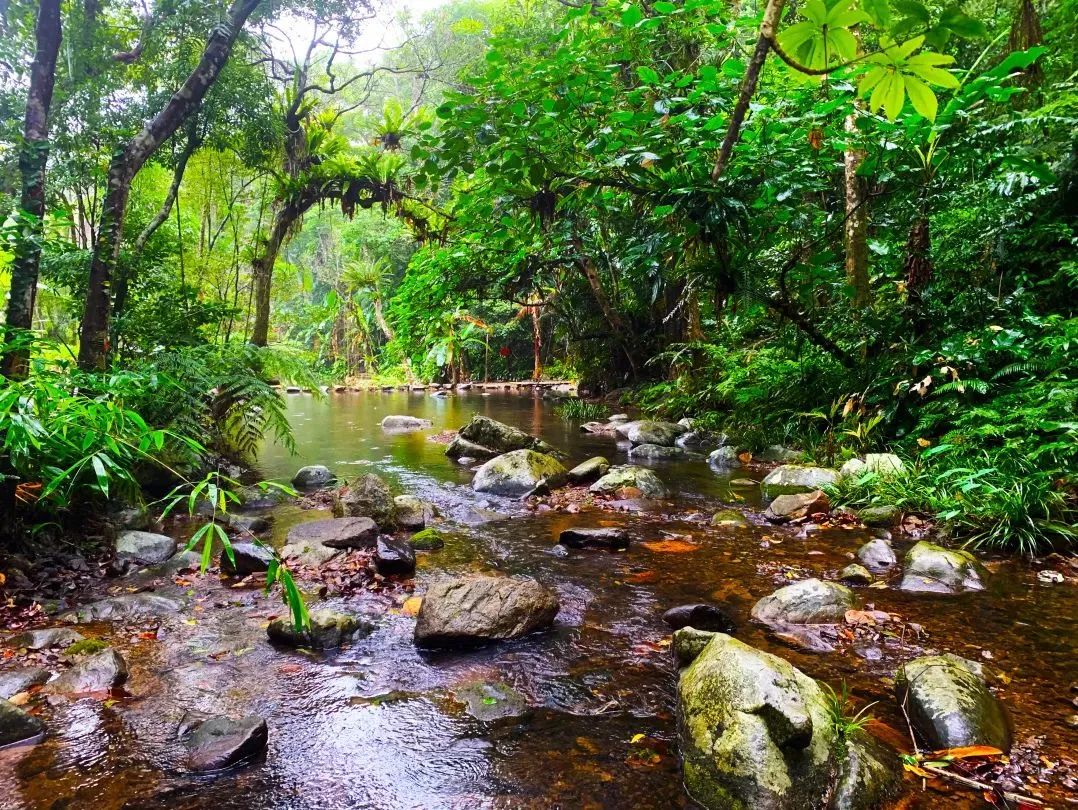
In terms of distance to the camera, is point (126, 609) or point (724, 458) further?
point (724, 458)

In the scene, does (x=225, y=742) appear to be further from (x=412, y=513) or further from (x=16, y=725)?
(x=412, y=513)

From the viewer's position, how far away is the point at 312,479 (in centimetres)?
760

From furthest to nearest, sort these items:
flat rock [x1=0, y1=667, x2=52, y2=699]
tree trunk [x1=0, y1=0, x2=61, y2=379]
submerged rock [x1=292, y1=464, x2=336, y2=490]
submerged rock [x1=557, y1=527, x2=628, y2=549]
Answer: submerged rock [x1=292, y1=464, x2=336, y2=490] → submerged rock [x1=557, y1=527, x2=628, y2=549] → tree trunk [x1=0, y1=0, x2=61, y2=379] → flat rock [x1=0, y1=667, x2=52, y2=699]

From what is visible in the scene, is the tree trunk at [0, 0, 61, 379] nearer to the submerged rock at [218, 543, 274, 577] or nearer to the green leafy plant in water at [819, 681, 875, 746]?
the submerged rock at [218, 543, 274, 577]

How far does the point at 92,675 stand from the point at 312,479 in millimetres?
4862

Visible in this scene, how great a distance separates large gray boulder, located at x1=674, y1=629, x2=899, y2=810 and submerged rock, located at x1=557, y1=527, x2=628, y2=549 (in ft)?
8.67

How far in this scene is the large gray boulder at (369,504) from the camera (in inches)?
223

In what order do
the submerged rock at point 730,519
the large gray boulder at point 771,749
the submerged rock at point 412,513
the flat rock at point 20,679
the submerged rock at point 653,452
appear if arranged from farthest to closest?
the submerged rock at point 653,452
the submerged rock at point 412,513
the submerged rock at point 730,519
the flat rock at point 20,679
the large gray boulder at point 771,749

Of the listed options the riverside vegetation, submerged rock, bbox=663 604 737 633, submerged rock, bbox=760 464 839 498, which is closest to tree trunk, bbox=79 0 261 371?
the riverside vegetation

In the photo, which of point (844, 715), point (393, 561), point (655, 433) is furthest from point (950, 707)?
→ point (655, 433)

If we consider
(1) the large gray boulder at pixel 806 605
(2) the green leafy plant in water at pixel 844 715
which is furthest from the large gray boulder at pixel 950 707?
(1) the large gray boulder at pixel 806 605

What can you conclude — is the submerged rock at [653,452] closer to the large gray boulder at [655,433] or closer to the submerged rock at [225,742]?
the large gray boulder at [655,433]

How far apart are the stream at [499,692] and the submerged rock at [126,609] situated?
14cm

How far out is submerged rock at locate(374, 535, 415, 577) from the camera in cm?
445
